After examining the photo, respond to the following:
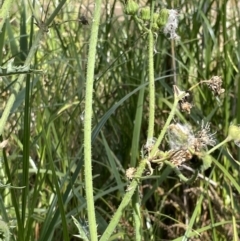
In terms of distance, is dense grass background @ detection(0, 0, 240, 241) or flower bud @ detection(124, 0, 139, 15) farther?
dense grass background @ detection(0, 0, 240, 241)

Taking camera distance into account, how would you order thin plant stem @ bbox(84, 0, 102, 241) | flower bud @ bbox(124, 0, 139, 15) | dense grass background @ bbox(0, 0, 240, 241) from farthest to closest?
dense grass background @ bbox(0, 0, 240, 241), flower bud @ bbox(124, 0, 139, 15), thin plant stem @ bbox(84, 0, 102, 241)

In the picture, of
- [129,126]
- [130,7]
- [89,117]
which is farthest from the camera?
[129,126]

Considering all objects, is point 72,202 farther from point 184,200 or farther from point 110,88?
point 110,88

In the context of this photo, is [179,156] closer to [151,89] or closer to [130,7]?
[151,89]

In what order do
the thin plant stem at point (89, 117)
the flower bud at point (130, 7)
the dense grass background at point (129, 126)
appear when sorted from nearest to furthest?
the thin plant stem at point (89, 117) → the flower bud at point (130, 7) → the dense grass background at point (129, 126)

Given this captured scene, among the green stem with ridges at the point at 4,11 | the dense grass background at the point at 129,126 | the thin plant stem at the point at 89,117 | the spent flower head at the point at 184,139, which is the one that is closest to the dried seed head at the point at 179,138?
the spent flower head at the point at 184,139

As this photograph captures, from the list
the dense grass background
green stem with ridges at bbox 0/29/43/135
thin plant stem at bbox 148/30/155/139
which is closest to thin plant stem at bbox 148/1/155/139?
thin plant stem at bbox 148/30/155/139

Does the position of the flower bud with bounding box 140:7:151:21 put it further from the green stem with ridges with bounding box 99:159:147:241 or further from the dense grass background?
the dense grass background

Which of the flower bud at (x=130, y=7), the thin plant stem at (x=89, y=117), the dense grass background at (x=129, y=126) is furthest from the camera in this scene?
the dense grass background at (x=129, y=126)

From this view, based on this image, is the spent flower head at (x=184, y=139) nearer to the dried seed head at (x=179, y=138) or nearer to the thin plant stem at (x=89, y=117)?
the dried seed head at (x=179, y=138)

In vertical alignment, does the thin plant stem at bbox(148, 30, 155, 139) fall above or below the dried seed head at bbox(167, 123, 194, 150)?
above

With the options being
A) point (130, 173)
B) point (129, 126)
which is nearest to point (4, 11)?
point (130, 173)

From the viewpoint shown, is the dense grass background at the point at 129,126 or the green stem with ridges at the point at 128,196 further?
the dense grass background at the point at 129,126
